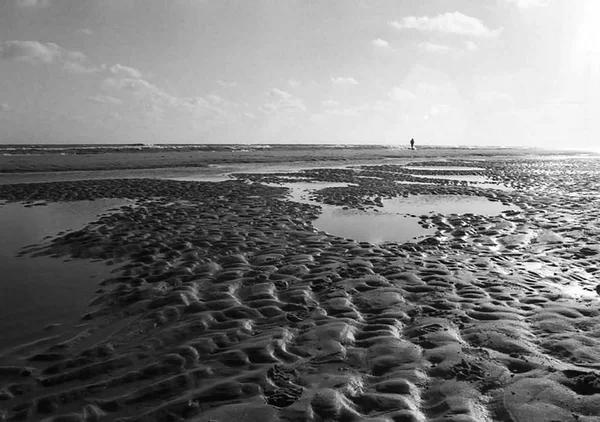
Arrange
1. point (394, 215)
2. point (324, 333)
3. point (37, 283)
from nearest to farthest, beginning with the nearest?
point (324, 333)
point (37, 283)
point (394, 215)

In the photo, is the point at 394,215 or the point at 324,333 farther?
the point at 394,215

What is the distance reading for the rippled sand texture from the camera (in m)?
4.46

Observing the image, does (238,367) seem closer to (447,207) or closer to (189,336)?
(189,336)

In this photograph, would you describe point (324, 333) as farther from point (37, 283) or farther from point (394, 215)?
point (394, 215)

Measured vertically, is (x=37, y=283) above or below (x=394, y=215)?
below

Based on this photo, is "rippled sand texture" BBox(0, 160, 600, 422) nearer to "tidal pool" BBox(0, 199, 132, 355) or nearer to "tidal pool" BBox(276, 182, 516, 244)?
"tidal pool" BBox(0, 199, 132, 355)

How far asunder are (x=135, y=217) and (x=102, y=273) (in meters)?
6.43

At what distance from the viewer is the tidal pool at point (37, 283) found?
6.62 metres

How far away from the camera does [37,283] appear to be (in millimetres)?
8492

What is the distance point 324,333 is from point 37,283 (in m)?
6.41

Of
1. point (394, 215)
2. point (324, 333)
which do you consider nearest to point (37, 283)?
point (324, 333)

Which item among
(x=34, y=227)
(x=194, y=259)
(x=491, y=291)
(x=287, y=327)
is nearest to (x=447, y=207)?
(x=491, y=291)

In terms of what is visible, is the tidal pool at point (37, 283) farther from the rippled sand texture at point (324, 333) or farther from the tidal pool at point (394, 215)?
the tidal pool at point (394, 215)

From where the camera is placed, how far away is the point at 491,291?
7.82 m
